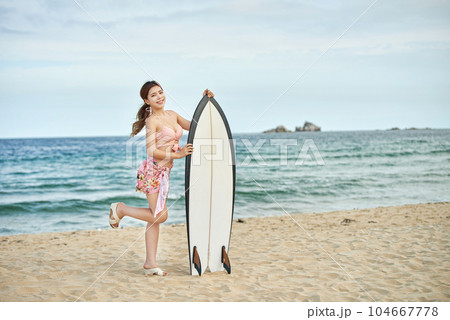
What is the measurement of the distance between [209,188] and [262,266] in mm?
961

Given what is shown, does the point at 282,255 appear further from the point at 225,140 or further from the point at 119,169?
the point at 119,169

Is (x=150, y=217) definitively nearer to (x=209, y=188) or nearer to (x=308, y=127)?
(x=209, y=188)

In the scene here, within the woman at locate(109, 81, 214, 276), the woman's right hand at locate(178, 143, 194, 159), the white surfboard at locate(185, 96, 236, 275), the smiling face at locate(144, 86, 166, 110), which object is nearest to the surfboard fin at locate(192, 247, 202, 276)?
the white surfboard at locate(185, 96, 236, 275)

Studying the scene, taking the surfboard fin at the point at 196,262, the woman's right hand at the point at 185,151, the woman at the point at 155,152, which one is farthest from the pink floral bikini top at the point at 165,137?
the surfboard fin at the point at 196,262

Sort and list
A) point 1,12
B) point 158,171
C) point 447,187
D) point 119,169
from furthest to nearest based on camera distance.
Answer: point 1,12
point 119,169
point 447,187
point 158,171

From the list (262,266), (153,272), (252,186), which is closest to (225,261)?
(262,266)

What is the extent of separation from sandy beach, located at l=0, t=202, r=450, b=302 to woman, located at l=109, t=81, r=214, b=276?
60 cm

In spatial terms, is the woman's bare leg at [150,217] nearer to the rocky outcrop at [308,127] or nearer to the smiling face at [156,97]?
the smiling face at [156,97]

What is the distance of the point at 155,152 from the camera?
3.38 metres

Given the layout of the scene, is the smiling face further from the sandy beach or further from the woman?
the sandy beach

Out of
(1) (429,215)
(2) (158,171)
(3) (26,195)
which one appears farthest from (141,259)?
(3) (26,195)

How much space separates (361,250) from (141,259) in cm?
241

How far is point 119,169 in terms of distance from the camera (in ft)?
51.3

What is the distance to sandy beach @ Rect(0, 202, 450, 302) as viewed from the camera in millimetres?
3152
